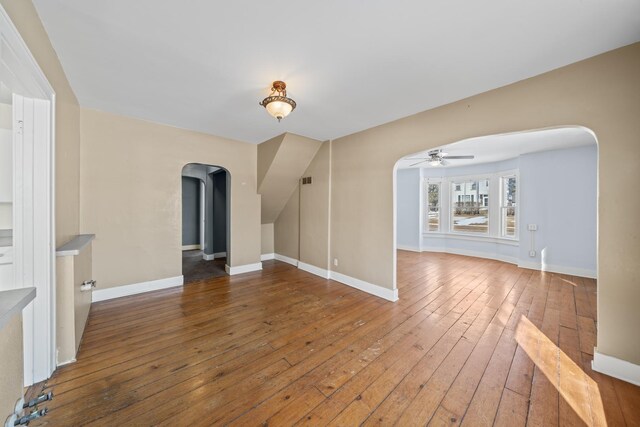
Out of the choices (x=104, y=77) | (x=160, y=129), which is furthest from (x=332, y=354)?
(x=160, y=129)

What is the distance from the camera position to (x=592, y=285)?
157 inches

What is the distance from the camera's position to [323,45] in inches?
73.0

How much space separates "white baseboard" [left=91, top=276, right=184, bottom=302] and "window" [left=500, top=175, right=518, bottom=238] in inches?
290

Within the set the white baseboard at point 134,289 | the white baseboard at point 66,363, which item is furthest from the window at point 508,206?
the white baseboard at point 66,363

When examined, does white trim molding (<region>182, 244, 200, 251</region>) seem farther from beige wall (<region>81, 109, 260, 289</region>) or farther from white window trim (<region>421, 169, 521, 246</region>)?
white window trim (<region>421, 169, 521, 246</region>)

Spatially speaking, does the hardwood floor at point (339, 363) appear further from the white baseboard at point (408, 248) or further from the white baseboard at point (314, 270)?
the white baseboard at point (408, 248)

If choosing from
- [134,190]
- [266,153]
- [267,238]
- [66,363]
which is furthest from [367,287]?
[134,190]

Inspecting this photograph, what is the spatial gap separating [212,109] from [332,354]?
3248mm

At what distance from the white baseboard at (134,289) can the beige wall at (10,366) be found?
2.41m

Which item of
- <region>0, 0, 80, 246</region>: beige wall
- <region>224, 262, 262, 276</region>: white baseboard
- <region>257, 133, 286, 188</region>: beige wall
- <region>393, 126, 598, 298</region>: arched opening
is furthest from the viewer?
<region>224, 262, 262, 276</region>: white baseboard

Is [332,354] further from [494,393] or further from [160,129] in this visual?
[160,129]

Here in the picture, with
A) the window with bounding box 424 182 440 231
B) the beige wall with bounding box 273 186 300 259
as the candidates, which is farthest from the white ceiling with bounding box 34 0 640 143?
the window with bounding box 424 182 440 231

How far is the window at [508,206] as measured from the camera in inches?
227

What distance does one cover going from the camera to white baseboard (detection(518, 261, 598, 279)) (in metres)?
4.43
